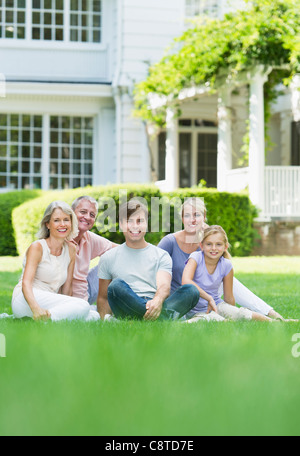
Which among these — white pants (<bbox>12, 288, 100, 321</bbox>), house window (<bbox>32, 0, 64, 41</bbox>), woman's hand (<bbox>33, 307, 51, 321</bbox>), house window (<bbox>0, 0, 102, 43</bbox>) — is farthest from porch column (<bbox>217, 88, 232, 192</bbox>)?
woman's hand (<bbox>33, 307, 51, 321</bbox>)

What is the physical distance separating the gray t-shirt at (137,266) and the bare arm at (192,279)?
254 millimetres

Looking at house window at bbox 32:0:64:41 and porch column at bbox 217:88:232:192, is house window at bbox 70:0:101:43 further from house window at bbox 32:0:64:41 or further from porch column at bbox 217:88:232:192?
porch column at bbox 217:88:232:192

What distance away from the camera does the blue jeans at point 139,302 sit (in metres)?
5.30

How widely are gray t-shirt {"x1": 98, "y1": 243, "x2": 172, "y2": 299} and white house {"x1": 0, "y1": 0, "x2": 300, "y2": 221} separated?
10869mm

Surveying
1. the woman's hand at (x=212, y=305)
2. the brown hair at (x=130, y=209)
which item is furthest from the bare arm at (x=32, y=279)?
the woman's hand at (x=212, y=305)

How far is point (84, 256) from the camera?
6.16 meters

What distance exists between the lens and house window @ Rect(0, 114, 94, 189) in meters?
17.3

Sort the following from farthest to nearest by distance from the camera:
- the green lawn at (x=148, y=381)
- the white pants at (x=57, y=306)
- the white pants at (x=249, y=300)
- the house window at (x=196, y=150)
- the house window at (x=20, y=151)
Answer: the house window at (x=196, y=150) < the house window at (x=20, y=151) < the white pants at (x=249, y=300) < the white pants at (x=57, y=306) < the green lawn at (x=148, y=381)

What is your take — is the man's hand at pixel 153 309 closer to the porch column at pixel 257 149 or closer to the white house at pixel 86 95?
the porch column at pixel 257 149

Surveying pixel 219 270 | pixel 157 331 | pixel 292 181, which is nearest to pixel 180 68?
pixel 292 181

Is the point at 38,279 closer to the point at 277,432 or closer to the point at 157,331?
the point at 157,331

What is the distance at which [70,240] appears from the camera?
5.65 metres

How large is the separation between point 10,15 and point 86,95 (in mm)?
2919

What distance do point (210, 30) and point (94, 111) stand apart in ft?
16.4
